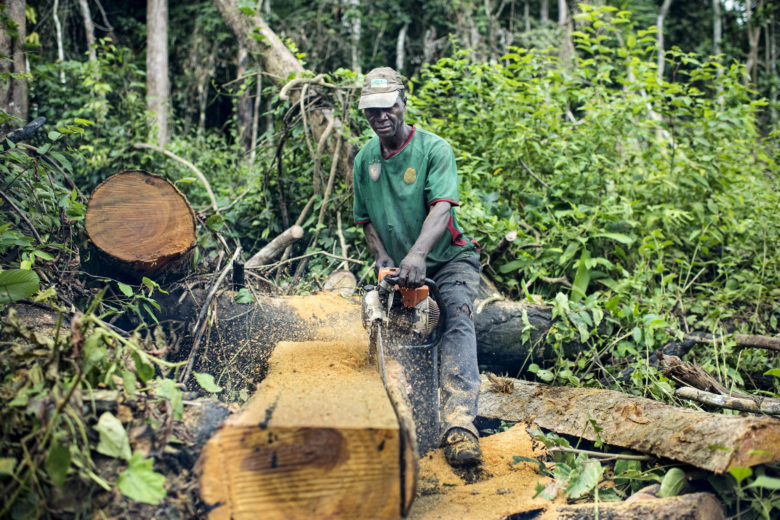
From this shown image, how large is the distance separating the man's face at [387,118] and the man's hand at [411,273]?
0.86 metres

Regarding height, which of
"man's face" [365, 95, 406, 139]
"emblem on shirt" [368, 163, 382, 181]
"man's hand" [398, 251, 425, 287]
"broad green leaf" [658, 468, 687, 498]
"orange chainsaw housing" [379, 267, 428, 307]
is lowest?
"broad green leaf" [658, 468, 687, 498]

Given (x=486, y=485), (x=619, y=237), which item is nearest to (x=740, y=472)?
(x=486, y=485)

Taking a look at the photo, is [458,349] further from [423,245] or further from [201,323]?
[201,323]

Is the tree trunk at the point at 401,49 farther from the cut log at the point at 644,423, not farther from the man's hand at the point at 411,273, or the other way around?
the man's hand at the point at 411,273

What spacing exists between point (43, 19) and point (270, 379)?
971 centimetres

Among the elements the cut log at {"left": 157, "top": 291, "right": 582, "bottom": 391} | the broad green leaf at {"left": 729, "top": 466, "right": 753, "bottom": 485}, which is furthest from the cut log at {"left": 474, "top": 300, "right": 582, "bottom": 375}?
the broad green leaf at {"left": 729, "top": 466, "right": 753, "bottom": 485}

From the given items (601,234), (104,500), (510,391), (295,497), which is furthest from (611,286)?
(104,500)

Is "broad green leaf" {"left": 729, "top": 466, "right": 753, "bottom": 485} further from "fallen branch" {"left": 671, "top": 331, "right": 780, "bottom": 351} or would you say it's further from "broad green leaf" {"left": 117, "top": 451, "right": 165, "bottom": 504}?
"broad green leaf" {"left": 117, "top": 451, "right": 165, "bottom": 504}

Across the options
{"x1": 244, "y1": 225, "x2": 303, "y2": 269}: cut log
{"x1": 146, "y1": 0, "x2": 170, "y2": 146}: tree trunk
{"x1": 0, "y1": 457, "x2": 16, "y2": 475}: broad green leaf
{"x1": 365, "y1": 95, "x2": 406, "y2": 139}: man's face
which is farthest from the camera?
{"x1": 146, "y1": 0, "x2": 170, "y2": 146}: tree trunk

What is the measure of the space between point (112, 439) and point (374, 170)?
7.25 ft

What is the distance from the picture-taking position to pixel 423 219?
3.45 metres

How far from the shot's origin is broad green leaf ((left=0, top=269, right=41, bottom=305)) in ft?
7.44

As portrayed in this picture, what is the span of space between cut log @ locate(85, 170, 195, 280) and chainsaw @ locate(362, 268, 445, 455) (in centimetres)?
135

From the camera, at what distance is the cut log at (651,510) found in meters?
2.13
